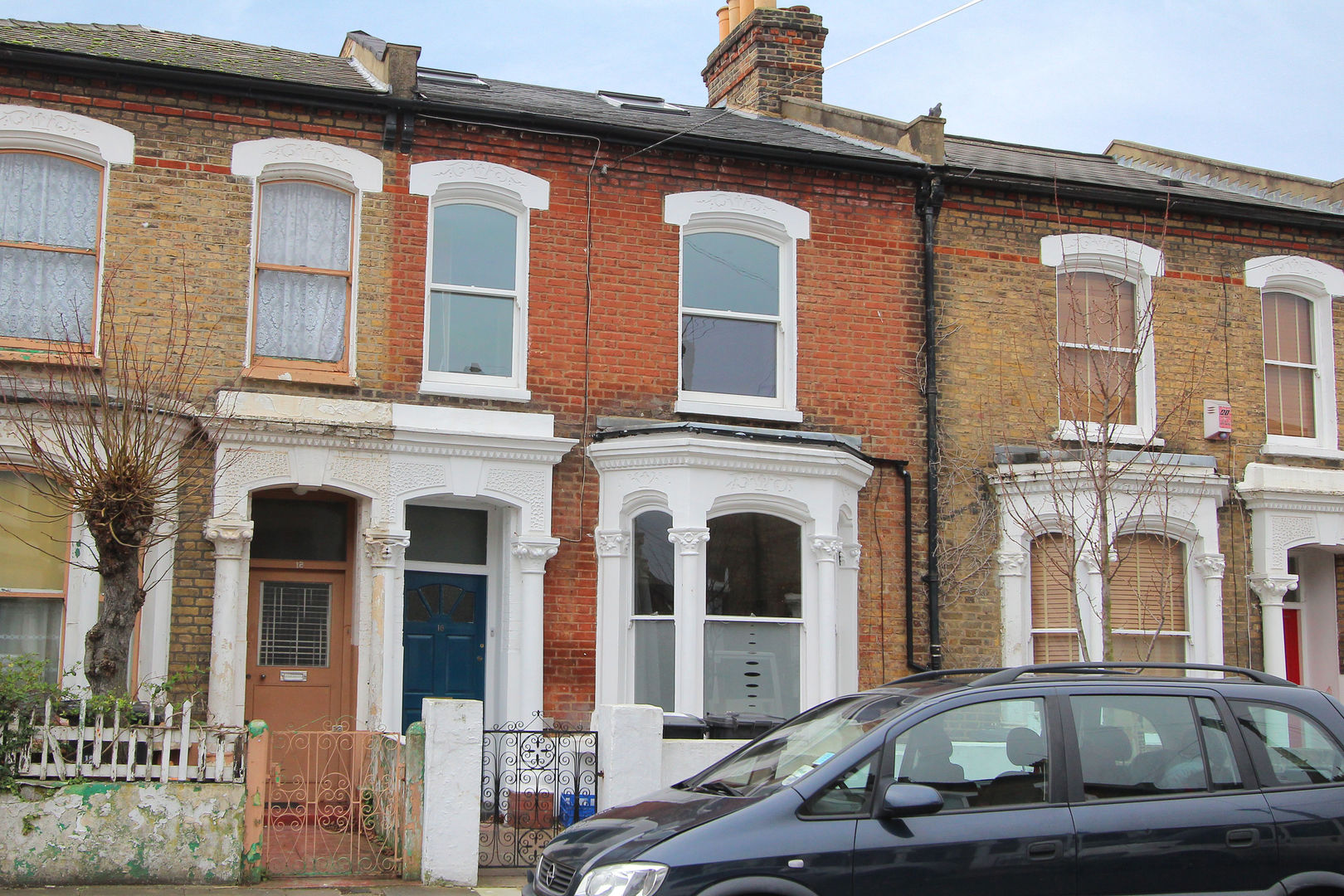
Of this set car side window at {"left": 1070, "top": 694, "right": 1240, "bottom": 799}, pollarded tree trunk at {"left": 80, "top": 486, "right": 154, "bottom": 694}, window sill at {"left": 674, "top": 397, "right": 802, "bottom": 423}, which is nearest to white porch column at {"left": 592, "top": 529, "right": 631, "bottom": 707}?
window sill at {"left": 674, "top": 397, "right": 802, "bottom": 423}

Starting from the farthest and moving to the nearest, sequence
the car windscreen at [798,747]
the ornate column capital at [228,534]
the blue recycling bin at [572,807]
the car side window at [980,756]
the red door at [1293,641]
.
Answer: the red door at [1293,641]
the ornate column capital at [228,534]
the blue recycling bin at [572,807]
the car windscreen at [798,747]
the car side window at [980,756]

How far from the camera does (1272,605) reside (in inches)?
543

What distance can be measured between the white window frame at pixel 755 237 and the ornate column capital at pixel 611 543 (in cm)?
139

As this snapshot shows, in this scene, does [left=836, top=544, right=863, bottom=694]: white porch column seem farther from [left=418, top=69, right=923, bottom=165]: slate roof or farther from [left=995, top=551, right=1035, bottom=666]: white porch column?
[left=418, top=69, right=923, bottom=165]: slate roof

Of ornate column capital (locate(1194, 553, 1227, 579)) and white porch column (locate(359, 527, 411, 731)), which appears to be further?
ornate column capital (locate(1194, 553, 1227, 579))

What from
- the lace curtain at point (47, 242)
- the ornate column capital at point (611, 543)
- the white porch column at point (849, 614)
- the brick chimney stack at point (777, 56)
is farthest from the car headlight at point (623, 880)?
the brick chimney stack at point (777, 56)

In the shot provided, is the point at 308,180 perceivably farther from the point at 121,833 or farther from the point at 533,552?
the point at 121,833

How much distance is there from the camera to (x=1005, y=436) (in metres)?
13.4

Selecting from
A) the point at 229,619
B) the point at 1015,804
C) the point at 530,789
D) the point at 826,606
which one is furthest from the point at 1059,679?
the point at 229,619

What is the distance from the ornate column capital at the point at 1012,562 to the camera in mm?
13302

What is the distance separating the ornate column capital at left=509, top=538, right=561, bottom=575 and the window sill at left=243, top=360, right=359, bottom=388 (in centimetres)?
203

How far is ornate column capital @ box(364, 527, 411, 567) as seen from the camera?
1154 cm

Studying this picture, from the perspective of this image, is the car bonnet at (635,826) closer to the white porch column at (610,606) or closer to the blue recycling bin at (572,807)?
the blue recycling bin at (572,807)

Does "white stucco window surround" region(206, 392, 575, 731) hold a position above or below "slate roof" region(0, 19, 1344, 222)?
below
